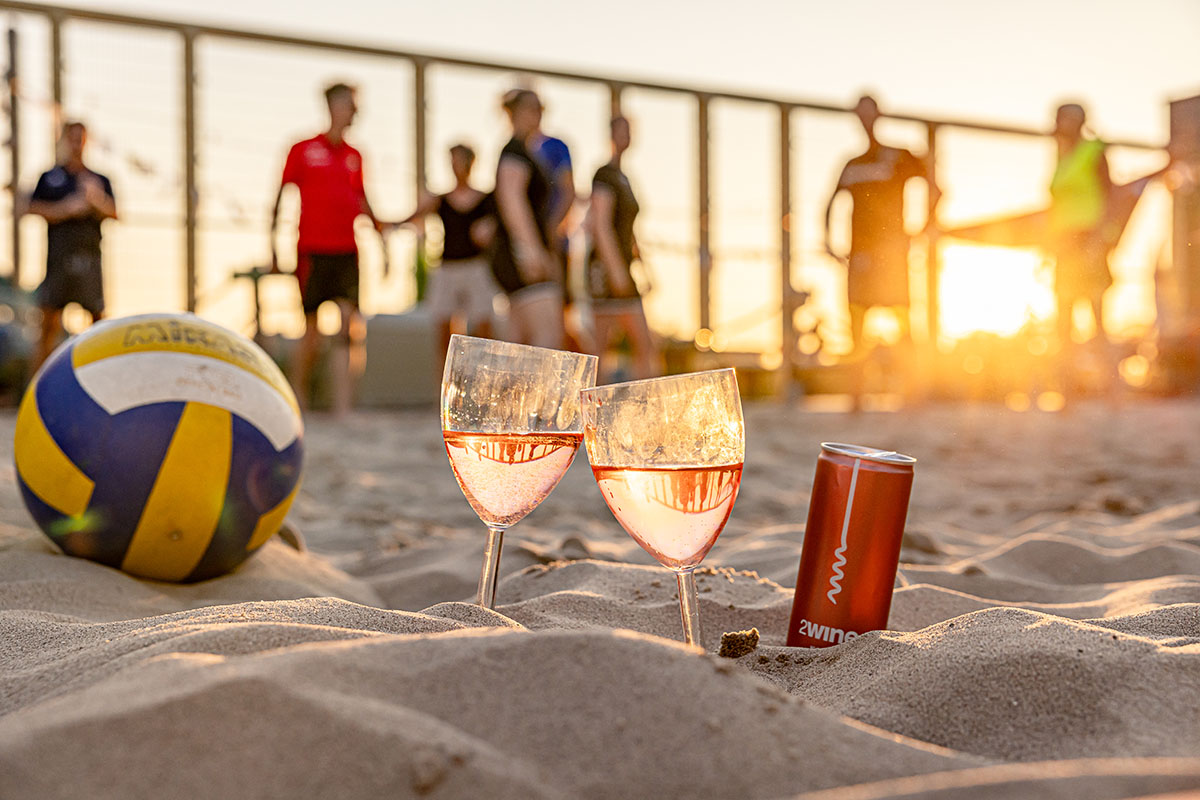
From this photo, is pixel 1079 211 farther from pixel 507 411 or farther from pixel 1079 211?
pixel 507 411

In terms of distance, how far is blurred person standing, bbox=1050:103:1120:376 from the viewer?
19.4ft

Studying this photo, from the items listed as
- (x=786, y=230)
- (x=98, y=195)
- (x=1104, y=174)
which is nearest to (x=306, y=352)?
(x=98, y=195)

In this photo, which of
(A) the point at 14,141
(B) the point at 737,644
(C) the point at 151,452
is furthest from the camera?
(A) the point at 14,141

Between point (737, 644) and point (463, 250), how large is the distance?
176 inches

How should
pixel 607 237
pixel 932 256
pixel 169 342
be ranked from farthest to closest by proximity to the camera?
pixel 932 256, pixel 607 237, pixel 169 342

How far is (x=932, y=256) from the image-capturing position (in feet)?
31.2

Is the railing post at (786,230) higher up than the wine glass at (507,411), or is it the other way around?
the railing post at (786,230)

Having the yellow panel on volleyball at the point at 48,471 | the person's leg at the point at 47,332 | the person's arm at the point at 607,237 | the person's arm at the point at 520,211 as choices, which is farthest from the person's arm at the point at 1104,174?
the person's leg at the point at 47,332

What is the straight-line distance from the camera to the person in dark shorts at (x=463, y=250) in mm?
5516

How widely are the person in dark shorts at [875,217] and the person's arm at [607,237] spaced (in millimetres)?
1404

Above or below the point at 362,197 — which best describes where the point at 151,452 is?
below

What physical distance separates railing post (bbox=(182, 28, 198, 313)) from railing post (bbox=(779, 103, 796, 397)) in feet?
16.2

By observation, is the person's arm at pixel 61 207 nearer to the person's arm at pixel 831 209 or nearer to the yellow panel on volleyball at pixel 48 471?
the yellow panel on volleyball at pixel 48 471

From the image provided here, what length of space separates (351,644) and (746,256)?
26.1 feet
